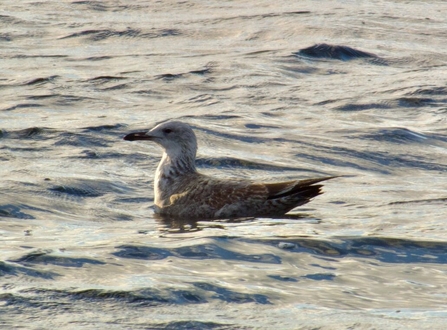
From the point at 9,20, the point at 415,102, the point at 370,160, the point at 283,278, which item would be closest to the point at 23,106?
the point at 370,160

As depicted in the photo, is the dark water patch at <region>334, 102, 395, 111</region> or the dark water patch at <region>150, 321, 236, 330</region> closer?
the dark water patch at <region>150, 321, 236, 330</region>

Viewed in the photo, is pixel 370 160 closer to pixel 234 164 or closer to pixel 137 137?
pixel 234 164

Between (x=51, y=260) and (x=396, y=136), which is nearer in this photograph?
(x=51, y=260)

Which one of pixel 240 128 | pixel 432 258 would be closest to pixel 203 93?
pixel 240 128

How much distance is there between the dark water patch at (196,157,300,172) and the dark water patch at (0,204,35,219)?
9.99ft

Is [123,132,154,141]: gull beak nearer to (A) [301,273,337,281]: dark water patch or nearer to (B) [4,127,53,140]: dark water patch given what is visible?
(B) [4,127,53,140]: dark water patch

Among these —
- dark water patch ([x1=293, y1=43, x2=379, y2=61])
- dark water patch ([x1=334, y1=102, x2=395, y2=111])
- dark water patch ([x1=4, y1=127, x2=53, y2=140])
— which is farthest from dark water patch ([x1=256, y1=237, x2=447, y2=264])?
dark water patch ([x1=293, y1=43, x2=379, y2=61])

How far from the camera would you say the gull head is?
11.4 meters

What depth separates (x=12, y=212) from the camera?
9719 mm

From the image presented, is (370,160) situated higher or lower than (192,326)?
lower

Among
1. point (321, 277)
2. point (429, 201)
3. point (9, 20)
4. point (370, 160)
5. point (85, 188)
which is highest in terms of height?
point (9, 20)

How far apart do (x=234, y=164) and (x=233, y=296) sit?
5.44 meters

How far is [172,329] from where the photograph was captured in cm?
618

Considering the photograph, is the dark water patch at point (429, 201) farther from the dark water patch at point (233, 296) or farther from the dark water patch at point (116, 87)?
the dark water patch at point (116, 87)
